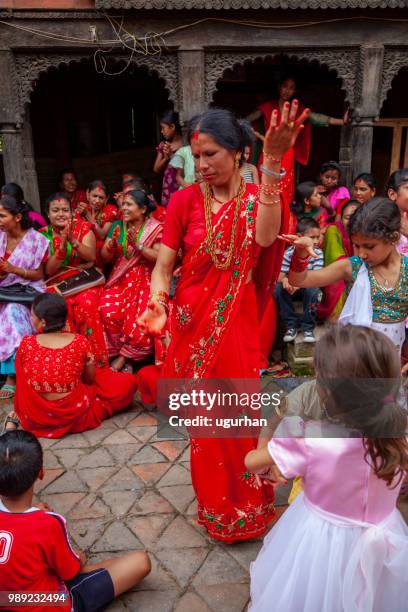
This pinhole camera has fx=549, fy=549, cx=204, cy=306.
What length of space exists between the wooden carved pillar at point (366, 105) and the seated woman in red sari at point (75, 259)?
3.61m

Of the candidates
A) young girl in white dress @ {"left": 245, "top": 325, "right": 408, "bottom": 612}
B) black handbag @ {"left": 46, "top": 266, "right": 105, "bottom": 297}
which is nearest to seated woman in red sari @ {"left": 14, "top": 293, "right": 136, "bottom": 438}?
black handbag @ {"left": 46, "top": 266, "right": 105, "bottom": 297}

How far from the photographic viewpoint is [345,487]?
178 cm

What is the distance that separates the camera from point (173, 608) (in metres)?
2.49

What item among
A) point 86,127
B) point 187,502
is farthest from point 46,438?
point 86,127

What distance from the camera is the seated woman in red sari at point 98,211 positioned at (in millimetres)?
5762

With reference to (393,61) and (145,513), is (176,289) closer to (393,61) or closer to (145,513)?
(145,513)

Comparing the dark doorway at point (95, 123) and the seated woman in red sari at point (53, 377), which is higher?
the dark doorway at point (95, 123)

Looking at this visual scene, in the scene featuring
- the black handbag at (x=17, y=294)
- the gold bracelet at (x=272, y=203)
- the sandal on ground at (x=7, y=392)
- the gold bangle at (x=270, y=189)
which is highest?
the gold bangle at (x=270, y=189)

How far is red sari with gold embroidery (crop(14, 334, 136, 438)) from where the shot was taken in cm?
375

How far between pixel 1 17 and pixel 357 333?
587 cm

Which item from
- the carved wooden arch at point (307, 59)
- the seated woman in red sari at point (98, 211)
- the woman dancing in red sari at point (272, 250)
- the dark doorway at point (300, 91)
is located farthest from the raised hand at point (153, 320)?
the dark doorway at point (300, 91)

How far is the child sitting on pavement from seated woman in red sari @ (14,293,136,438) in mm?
1849

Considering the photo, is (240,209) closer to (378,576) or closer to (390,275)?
(390,275)

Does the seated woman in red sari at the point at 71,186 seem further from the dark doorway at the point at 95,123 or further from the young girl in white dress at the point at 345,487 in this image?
the young girl in white dress at the point at 345,487
